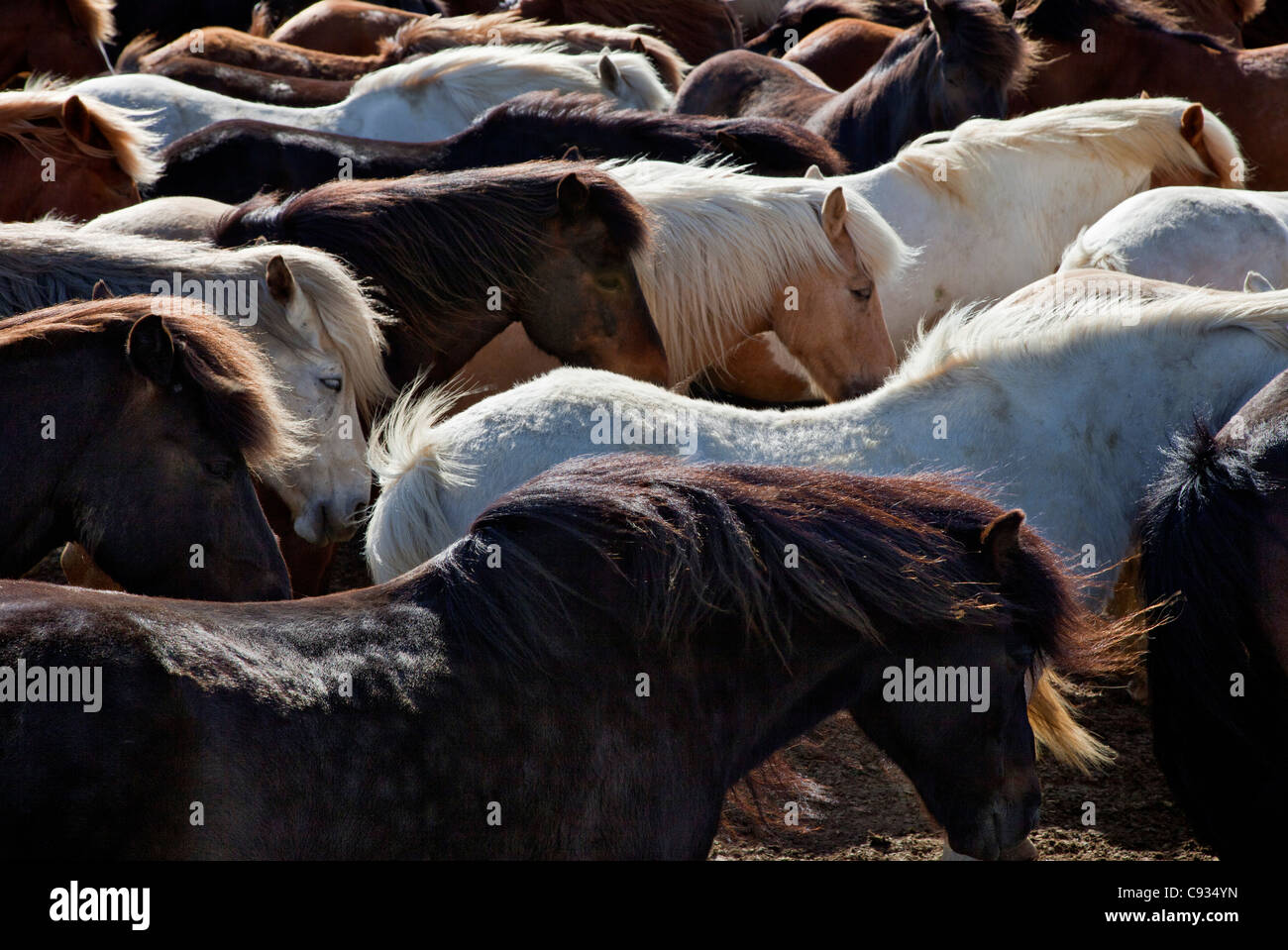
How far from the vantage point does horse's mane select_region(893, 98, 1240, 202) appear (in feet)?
18.4

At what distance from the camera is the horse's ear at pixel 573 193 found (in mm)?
4141

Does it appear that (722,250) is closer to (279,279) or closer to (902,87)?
(279,279)

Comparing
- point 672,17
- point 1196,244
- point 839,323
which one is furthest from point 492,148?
point 672,17

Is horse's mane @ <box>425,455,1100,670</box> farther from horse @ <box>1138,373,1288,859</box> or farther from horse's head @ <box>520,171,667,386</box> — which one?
horse's head @ <box>520,171,667,386</box>

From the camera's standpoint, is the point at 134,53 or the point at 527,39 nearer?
the point at 527,39

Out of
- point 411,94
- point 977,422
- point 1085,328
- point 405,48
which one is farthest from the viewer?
point 405,48

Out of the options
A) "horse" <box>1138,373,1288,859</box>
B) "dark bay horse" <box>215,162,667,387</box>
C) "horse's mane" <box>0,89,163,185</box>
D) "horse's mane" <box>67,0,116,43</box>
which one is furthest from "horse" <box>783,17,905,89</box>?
"horse" <box>1138,373,1288,859</box>

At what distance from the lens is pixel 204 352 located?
258cm

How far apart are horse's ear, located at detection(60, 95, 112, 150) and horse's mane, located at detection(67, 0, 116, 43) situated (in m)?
2.70

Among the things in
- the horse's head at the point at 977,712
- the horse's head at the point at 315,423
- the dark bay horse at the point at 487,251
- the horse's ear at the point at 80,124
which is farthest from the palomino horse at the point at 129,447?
the horse's ear at the point at 80,124

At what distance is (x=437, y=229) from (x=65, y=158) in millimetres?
2066

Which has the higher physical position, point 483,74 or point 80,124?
point 483,74
